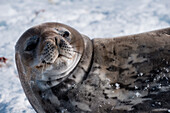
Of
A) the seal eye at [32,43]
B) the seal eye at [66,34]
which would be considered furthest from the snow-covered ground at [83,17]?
the seal eye at [66,34]

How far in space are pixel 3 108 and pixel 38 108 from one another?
70cm

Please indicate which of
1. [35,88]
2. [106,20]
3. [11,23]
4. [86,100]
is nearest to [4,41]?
[11,23]

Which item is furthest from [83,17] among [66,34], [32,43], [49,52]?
[49,52]

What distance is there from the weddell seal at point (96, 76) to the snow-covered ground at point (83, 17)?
1.42 m

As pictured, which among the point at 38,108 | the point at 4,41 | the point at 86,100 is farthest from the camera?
the point at 4,41

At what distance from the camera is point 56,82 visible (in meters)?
2.33

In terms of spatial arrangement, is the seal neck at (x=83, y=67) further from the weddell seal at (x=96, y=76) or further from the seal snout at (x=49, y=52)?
the seal snout at (x=49, y=52)

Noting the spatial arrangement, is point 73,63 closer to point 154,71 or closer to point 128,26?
point 154,71

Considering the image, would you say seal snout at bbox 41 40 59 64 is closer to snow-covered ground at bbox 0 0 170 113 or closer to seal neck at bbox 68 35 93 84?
seal neck at bbox 68 35 93 84

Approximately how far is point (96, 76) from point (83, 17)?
142 inches

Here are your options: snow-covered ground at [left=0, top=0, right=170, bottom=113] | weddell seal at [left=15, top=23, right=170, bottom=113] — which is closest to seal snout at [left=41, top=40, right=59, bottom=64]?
weddell seal at [left=15, top=23, right=170, bottom=113]

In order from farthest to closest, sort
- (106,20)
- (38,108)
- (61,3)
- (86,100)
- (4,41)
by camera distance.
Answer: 1. (61,3)
2. (106,20)
3. (4,41)
4. (38,108)
5. (86,100)

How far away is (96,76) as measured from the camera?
231cm

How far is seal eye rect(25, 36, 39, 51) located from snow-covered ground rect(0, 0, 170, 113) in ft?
4.53
